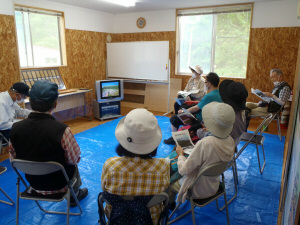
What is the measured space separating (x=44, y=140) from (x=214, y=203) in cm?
173

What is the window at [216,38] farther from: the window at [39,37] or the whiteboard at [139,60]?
the window at [39,37]

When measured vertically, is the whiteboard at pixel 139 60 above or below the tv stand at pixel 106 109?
above

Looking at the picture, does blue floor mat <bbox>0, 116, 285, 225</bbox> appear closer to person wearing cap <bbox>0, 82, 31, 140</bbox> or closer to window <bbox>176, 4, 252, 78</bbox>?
person wearing cap <bbox>0, 82, 31, 140</bbox>

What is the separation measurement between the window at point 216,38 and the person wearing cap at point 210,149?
13.1 feet

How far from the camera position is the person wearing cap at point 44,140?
1644 millimetres

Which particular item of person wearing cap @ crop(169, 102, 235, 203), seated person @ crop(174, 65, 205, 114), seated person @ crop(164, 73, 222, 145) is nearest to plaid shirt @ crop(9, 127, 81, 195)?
person wearing cap @ crop(169, 102, 235, 203)

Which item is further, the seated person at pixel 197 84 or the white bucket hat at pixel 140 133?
the seated person at pixel 197 84

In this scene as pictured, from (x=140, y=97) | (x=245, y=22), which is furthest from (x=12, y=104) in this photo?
(x=245, y=22)

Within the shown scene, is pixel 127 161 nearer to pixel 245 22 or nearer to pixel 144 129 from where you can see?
pixel 144 129

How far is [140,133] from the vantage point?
1.27 metres

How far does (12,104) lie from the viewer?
3076 millimetres

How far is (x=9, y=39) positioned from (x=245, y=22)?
14.4ft

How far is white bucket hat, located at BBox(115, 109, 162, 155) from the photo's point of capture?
127 centimetres

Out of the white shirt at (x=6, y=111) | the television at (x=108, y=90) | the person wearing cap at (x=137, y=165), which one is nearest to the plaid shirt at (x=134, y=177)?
the person wearing cap at (x=137, y=165)
